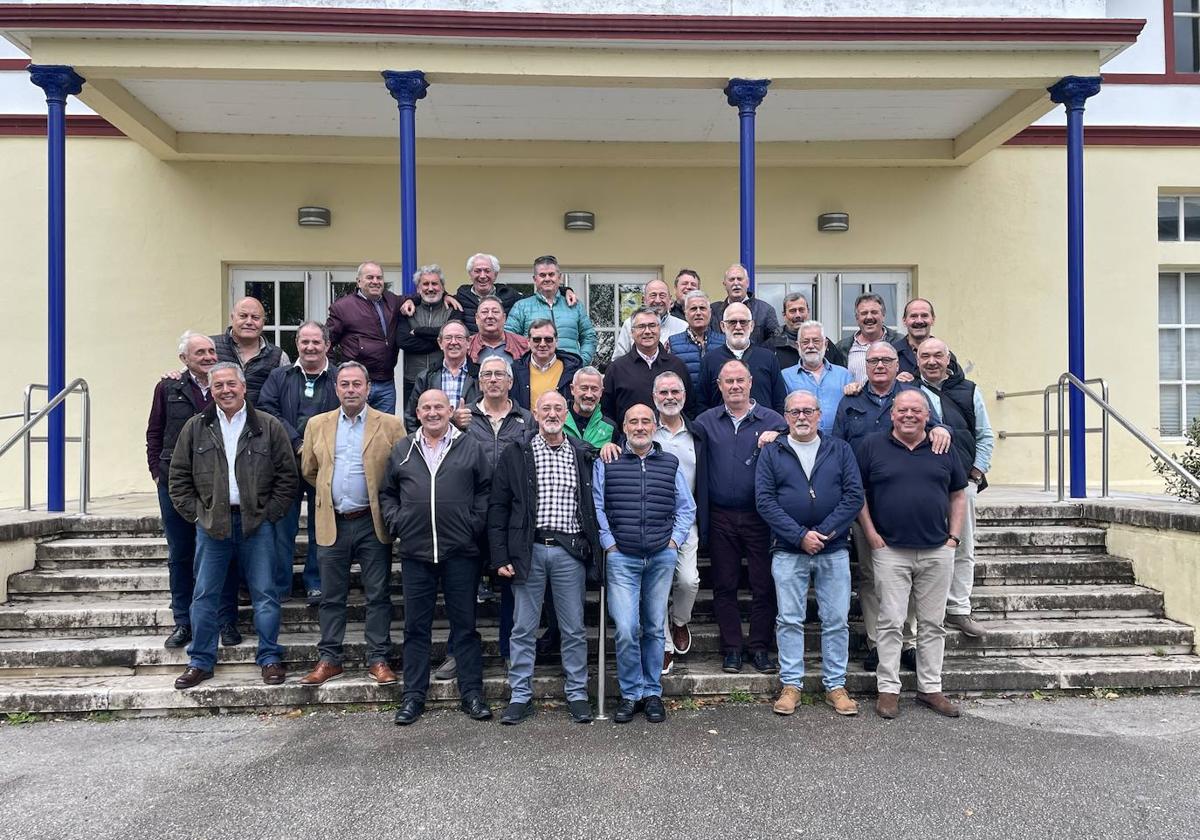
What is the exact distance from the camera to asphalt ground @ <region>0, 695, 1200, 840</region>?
3305 millimetres

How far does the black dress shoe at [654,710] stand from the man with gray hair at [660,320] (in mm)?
2046

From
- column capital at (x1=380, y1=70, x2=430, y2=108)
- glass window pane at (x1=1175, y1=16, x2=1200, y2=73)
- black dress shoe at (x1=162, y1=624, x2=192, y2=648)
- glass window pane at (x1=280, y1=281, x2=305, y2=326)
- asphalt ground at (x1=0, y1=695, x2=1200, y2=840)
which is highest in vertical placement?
glass window pane at (x1=1175, y1=16, x2=1200, y2=73)

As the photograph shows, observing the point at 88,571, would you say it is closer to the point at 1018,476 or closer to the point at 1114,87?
the point at 1018,476

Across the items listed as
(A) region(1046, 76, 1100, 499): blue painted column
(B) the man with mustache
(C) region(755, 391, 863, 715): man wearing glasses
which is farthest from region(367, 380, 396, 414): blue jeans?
(A) region(1046, 76, 1100, 499): blue painted column

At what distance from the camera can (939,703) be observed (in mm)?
4473

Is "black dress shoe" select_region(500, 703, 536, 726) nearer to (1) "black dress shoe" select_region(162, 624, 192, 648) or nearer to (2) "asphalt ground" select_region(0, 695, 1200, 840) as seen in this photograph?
(2) "asphalt ground" select_region(0, 695, 1200, 840)

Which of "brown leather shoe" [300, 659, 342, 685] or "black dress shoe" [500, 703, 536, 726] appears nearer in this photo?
"black dress shoe" [500, 703, 536, 726]

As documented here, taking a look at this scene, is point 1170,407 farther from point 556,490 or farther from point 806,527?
point 556,490

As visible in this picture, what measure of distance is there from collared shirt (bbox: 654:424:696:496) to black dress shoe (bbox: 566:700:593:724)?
127cm

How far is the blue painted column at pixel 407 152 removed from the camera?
6.59m

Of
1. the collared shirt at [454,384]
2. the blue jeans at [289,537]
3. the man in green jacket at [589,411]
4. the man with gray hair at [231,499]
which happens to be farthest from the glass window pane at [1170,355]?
the man with gray hair at [231,499]

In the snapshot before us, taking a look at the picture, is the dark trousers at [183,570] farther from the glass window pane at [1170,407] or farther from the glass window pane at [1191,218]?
the glass window pane at [1191,218]

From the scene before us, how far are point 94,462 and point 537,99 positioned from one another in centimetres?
553

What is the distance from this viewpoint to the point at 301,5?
21.2ft
